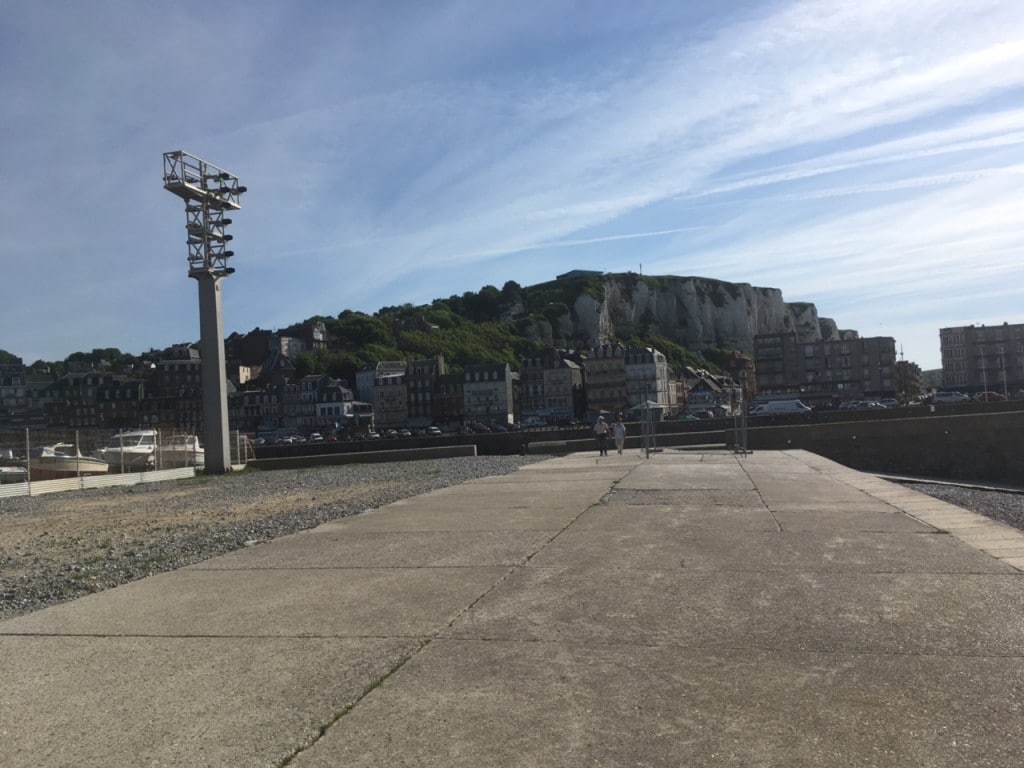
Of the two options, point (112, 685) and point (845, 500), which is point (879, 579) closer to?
point (112, 685)

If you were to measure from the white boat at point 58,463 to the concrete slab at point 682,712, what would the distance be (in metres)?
30.1

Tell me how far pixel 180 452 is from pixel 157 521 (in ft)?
84.7

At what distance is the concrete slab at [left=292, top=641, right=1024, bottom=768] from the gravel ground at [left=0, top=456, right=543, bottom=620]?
4.89 metres

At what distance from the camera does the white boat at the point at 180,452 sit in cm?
3775

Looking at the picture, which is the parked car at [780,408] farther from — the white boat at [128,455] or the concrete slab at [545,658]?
Answer: the concrete slab at [545,658]

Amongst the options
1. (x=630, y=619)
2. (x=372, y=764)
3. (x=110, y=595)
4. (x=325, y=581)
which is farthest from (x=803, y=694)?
(x=110, y=595)

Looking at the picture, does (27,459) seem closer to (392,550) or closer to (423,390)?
(392,550)

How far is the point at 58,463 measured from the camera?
31.3m

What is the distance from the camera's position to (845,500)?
1244 centimetres

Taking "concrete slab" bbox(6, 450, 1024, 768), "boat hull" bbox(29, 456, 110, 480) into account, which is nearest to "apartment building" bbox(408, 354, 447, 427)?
"boat hull" bbox(29, 456, 110, 480)

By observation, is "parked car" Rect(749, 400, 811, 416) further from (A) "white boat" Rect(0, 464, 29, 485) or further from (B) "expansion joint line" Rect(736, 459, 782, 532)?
(A) "white boat" Rect(0, 464, 29, 485)

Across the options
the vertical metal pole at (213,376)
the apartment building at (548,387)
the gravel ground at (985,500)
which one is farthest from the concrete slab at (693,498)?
the apartment building at (548,387)

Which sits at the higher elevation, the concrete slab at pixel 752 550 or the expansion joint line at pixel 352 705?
the expansion joint line at pixel 352 705

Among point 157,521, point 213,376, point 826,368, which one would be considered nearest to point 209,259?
point 213,376
